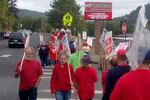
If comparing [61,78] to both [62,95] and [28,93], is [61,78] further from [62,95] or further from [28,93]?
[28,93]

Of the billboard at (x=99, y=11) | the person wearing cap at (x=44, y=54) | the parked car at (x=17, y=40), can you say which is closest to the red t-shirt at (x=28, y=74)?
the person wearing cap at (x=44, y=54)

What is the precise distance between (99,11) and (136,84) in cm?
3244

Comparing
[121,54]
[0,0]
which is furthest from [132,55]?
[0,0]

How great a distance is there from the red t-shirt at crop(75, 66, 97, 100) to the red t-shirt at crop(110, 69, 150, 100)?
17.7 ft

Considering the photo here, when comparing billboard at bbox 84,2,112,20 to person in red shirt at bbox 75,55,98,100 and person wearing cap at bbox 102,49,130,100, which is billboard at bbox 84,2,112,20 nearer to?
person in red shirt at bbox 75,55,98,100

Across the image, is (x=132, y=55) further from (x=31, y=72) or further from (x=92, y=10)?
(x=92, y=10)

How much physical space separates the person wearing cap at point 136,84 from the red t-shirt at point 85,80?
5398 mm

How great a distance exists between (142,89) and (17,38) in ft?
158

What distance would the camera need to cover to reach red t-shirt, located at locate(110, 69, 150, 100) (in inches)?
205

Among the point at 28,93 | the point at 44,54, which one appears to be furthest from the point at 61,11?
the point at 28,93

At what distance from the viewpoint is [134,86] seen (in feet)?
17.1

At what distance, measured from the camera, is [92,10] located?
38.0 meters

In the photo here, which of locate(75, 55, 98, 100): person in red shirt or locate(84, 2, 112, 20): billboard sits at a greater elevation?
locate(84, 2, 112, 20): billboard

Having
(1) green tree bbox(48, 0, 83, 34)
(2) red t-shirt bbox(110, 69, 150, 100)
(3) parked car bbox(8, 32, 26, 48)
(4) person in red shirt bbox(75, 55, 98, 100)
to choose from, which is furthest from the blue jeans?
(1) green tree bbox(48, 0, 83, 34)
